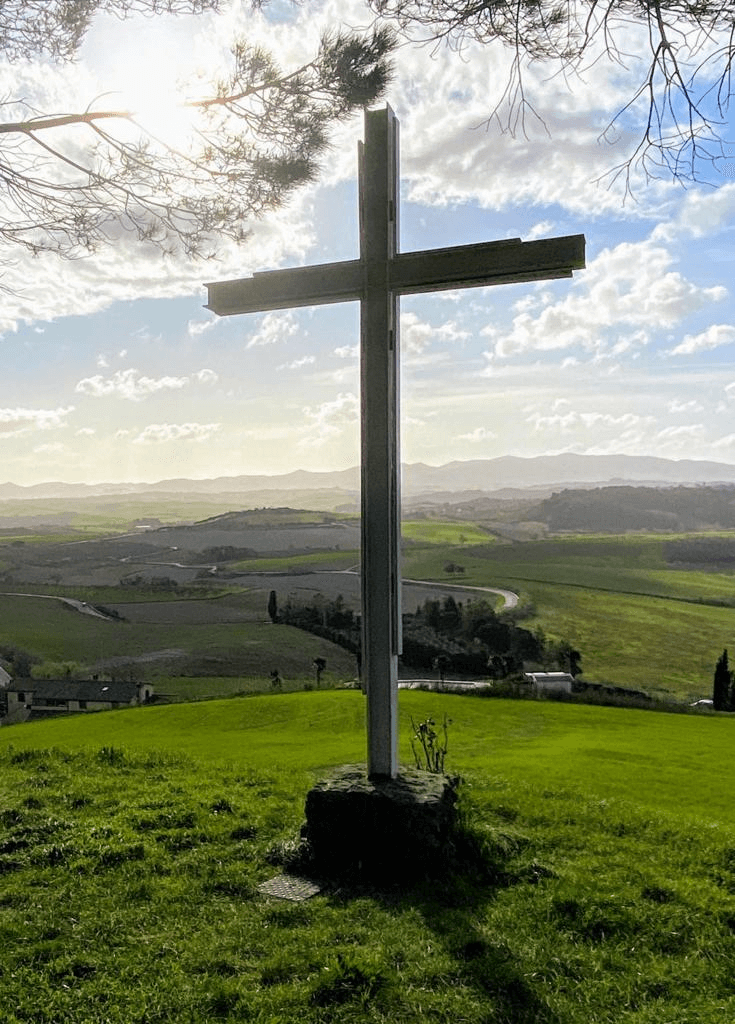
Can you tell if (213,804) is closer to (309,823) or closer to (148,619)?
(309,823)

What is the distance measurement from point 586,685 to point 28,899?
19482 mm

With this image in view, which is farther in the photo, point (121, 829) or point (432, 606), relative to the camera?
point (432, 606)

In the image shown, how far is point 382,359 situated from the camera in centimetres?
469

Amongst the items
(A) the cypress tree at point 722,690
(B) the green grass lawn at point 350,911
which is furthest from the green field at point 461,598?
(B) the green grass lawn at point 350,911

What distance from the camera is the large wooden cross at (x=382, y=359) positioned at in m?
4.62

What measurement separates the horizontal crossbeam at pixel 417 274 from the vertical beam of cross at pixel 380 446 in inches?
4.6

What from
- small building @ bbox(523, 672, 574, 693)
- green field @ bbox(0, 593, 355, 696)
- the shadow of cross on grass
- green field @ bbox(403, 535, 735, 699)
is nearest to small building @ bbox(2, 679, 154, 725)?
green field @ bbox(0, 593, 355, 696)

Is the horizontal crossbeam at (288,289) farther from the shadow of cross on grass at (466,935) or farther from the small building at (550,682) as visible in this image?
the small building at (550,682)

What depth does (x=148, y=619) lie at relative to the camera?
38.1 m

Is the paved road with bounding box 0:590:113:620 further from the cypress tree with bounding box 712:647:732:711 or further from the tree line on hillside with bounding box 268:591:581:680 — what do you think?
the cypress tree with bounding box 712:647:732:711

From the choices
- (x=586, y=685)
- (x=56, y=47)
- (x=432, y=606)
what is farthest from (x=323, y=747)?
(x=432, y=606)

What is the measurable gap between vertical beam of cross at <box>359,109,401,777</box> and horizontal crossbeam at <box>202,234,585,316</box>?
118 millimetres

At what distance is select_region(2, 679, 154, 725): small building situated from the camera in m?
23.1

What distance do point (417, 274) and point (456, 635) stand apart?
2271cm
